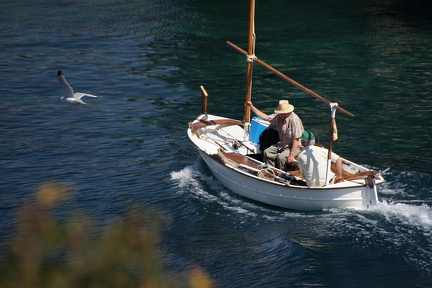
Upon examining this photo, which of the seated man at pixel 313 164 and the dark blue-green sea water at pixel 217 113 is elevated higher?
the seated man at pixel 313 164

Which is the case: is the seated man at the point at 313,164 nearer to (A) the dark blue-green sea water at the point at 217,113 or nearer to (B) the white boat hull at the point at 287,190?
(B) the white boat hull at the point at 287,190

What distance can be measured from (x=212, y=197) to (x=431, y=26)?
2711 centimetres

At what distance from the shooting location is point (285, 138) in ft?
50.7

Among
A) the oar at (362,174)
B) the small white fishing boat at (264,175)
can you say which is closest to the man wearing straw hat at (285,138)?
the small white fishing boat at (264,175)

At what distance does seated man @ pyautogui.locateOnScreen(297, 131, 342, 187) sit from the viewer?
14031 mm

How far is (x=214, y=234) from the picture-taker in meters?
14.3

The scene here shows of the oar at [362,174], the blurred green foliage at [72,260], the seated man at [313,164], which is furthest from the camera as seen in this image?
the seated man at [313,164]

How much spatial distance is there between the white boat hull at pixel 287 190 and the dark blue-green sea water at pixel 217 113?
27cm

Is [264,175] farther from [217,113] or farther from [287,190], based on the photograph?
[217,113]

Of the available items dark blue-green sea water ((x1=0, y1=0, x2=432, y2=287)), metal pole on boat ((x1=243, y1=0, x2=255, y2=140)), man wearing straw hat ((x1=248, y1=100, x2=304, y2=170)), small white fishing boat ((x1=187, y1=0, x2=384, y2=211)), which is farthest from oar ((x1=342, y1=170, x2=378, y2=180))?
metal pole on boat ((x1=243, y1=0, x2=255, y2=140))

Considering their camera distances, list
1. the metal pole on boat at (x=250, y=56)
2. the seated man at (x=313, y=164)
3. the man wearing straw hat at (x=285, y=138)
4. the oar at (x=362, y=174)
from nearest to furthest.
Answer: the oar at (x=362, y=174), the seated man at (x=313, y=164), the man wearing straw hat at (x=285, y=138), the metal pole on boat at (x=250, y=56)

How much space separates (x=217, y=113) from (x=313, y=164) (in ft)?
34.7

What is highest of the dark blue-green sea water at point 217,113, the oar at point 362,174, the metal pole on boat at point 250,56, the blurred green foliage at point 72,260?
the blurred green foliage at point 72,260

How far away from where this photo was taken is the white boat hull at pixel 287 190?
13789mm
